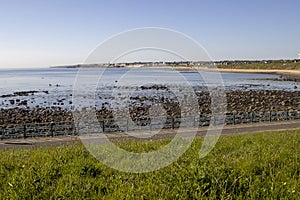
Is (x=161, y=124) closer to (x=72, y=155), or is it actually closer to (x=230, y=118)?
(x=230, y=118)

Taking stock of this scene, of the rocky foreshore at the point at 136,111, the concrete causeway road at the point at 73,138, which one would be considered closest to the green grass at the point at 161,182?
the concrete causeway road at the point at 73,138

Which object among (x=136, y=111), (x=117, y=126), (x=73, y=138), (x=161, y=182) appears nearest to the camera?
(x=161, y=182)

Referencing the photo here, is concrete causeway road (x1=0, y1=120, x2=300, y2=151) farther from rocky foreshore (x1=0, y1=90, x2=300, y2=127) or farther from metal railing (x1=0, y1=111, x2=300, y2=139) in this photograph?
rocky foreshore (x1=0, y1=90, x2=300, y2=127)

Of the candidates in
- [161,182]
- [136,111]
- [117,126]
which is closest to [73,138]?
[117,126]

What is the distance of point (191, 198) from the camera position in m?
4.38

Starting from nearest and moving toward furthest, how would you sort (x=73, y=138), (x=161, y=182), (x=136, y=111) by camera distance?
(x=161, y=182) → (x=73, y=138) → (x=136, y=111)

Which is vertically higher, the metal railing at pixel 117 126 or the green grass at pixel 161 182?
the green grass at pixel 161 182

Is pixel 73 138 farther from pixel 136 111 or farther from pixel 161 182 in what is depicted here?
pixel 136 111

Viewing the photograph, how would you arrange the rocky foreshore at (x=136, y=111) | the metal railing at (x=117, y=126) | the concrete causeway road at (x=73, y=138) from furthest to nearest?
the rocky foreshore at (x=136, y=111), the metal railing at (x=117, y=126), the concrete causeway road at (x=73, y=138)

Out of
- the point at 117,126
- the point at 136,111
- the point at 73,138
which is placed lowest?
the point at 136,111

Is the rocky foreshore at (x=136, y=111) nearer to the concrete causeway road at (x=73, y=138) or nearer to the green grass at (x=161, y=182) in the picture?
the concrete causeway road at (x=73, y=138)

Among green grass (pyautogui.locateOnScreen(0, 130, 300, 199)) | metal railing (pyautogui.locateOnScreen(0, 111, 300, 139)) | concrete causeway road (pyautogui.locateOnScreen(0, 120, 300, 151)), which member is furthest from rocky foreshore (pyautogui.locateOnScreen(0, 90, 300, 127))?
green grass (pyautogui.locateOnScreen(0, 130, 300, 199))

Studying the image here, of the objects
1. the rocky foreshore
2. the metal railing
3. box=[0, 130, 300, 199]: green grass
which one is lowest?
the rocky foreshore

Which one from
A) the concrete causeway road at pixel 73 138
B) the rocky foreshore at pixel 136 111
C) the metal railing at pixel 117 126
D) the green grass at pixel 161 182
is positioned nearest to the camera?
the green grass at pixel 161 182
